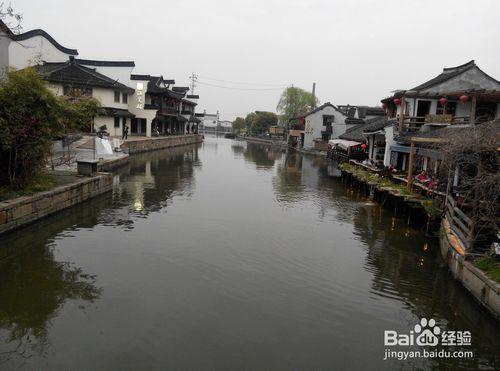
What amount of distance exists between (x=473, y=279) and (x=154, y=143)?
46725 mm

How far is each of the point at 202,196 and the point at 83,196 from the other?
6747 mm

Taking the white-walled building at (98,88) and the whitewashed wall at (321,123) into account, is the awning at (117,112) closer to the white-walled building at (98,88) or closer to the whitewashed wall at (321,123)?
the white-walled building at (98,88)

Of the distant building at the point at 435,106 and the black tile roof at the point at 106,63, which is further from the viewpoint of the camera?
the black tile roof at the point at 106,63

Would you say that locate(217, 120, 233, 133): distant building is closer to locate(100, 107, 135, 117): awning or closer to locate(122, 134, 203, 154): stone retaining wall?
locate(122, 134, 203, 154): stone retaining wall

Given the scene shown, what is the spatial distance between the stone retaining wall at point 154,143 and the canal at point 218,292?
2543 cm

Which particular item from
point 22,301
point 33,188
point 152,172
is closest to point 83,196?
point 33,188

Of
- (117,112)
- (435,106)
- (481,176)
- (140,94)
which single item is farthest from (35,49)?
(481,176)

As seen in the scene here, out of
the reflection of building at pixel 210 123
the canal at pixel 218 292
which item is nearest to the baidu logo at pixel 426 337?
the canal at pixel 218 292

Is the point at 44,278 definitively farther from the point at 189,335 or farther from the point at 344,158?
the point at 344,158

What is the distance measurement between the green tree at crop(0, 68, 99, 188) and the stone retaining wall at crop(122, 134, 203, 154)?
25817 mm

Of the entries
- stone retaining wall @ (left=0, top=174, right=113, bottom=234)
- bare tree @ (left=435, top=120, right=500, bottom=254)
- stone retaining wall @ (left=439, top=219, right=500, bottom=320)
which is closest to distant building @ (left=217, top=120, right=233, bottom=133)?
stone retaining wall @ (left=0, top=174, right=113, bottom=234)

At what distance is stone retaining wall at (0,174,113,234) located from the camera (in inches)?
563

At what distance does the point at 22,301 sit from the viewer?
397 inches

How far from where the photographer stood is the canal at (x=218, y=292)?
8406 millimetres
